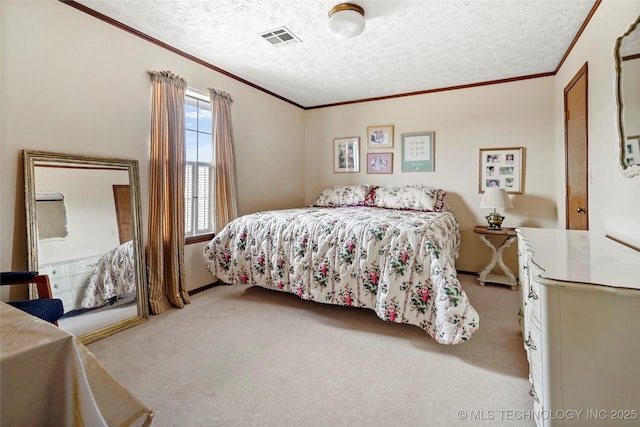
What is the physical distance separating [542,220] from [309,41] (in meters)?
3.29

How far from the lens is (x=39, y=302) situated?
160 cm

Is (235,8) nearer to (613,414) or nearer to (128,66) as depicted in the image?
(128,66)

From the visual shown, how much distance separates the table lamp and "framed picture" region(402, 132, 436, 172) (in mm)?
872

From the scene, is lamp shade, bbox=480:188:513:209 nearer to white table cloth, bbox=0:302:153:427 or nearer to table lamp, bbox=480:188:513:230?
table lamp, bbox=480:188:513:230

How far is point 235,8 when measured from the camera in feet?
7.12

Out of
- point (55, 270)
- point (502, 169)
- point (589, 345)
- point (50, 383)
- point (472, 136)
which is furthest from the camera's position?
point (472, 136)

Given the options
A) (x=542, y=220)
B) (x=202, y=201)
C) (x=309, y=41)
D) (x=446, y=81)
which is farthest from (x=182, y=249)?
(x=542, y=220)

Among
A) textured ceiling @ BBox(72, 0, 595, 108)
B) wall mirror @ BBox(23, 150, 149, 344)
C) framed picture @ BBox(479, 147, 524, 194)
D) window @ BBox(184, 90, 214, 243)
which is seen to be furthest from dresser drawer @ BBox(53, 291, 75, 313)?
framed picture @ BBox(479, 147, 524, 194)

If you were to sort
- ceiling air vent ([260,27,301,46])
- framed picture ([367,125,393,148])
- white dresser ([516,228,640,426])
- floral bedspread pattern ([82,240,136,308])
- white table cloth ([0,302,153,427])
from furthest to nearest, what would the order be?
framed picture ([367,125,393,148])
ceiling air vent ([260,27,301,46])
floral bedspread pattern ([82,240,136,308])
white dresser ([516,228,640,426])
white table cloth ([0,302,153,427])

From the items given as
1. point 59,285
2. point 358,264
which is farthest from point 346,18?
point 59,285

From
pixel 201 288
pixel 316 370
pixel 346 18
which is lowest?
pixel 316 370

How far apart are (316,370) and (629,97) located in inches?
87.0

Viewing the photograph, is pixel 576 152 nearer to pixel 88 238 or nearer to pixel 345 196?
pixel 345 196

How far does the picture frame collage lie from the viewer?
4039 mm
